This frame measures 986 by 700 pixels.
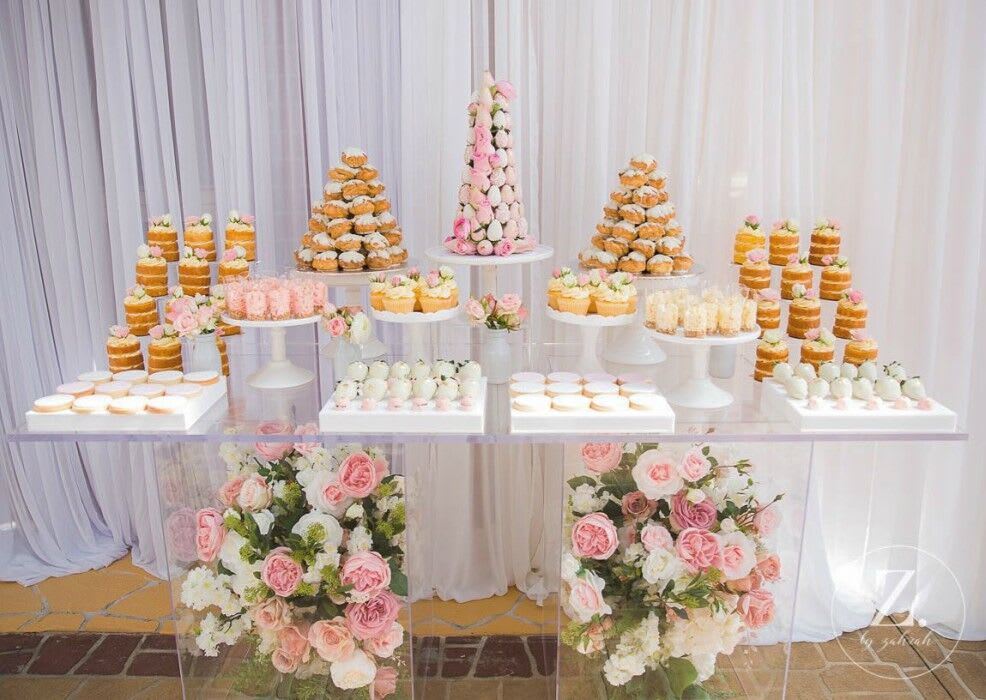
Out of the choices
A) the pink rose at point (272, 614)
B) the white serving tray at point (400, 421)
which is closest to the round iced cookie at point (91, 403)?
the white serving tray at point (400, 421)

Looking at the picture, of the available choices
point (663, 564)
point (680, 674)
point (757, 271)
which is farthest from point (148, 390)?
point (757, 271)

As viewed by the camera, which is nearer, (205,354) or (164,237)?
(205,354)

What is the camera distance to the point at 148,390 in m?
2.35

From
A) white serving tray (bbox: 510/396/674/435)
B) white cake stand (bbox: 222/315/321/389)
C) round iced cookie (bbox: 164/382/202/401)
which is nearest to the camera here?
white serving tray (bbox: 510/396/674/435)

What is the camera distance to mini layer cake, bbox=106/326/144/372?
2.57m

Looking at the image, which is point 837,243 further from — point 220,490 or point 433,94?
point 220,490

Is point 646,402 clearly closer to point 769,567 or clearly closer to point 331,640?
point 769,567

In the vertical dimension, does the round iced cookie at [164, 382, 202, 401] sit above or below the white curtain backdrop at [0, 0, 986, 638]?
below

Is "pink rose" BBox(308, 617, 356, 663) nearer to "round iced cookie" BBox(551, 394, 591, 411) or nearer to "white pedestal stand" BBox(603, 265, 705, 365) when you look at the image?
"round iced cookie" BBox(551, 394, 591, 411)

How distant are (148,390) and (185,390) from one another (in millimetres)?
98

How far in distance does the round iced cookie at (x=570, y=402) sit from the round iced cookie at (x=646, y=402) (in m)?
0.12

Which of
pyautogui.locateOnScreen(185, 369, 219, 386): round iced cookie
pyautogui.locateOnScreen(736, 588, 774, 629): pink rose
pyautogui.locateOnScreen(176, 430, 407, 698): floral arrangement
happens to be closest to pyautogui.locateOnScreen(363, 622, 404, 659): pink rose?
pyautogui.locateOnScreen(176, 430, 407, 698): floral arrangement

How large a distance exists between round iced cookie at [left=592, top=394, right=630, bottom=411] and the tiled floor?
3.64ft

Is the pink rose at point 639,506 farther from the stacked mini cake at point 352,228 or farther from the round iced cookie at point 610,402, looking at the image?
the stacked mini cake at point 352,228
